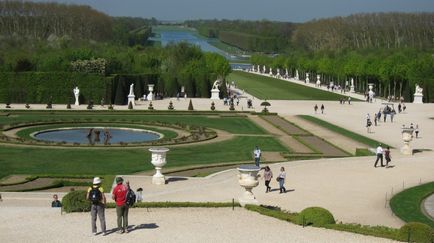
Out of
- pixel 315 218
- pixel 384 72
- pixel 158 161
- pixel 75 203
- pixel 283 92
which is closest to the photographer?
pixel 315 218

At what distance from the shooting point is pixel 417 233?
19.7 m

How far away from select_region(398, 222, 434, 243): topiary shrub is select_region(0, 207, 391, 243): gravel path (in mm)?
755

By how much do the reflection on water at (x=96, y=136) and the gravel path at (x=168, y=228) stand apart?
80.0 ft

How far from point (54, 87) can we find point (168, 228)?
2423 inches

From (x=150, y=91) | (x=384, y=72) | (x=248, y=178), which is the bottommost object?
(x=150, y=91)

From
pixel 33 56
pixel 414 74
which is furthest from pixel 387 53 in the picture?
pixel 33 56

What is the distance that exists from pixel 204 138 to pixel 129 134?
6.54 meters

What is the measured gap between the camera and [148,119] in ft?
210

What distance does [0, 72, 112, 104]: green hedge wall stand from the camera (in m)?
80.1

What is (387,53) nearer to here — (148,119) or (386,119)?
(386,119)

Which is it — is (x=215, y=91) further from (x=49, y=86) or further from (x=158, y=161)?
(x=158, y=161)

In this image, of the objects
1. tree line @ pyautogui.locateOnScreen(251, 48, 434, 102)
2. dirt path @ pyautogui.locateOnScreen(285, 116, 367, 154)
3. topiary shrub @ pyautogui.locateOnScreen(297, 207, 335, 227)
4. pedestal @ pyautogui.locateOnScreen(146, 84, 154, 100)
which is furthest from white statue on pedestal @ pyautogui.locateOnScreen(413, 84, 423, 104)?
topiary shrub @ pyautogui.locateOnScreen(297, 207, 335, 227)

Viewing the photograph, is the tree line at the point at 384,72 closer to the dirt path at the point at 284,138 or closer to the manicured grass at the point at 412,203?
the dirt path at the point at 284,138

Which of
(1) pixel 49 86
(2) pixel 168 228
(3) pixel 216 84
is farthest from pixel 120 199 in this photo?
(3) pixel 216 84
